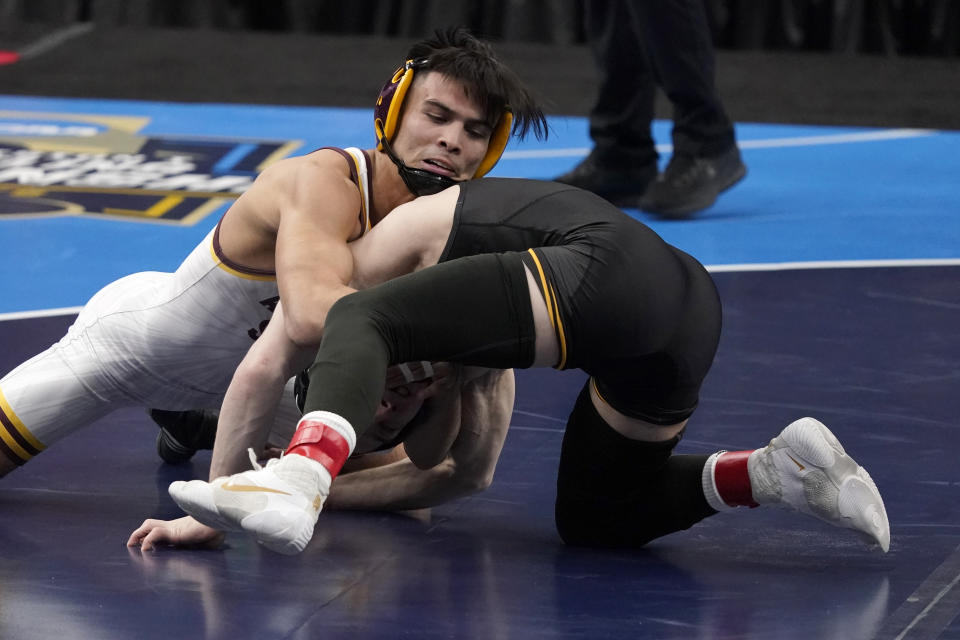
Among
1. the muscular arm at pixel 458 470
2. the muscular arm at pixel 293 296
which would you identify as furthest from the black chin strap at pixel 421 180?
the muscular arm at pixel 458 470

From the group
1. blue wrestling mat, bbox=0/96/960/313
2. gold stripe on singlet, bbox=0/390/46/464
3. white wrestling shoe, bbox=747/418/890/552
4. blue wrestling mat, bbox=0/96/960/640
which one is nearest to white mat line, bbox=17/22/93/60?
blue wrestling mat, bbox=0/96/960/313

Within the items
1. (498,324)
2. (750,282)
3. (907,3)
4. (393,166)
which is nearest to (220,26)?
(907,3)

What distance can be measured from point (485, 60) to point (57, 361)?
3.33 feet

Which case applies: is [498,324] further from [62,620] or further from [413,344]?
[62,620]

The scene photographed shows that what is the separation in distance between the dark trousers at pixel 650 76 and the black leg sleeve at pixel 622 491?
2968mm

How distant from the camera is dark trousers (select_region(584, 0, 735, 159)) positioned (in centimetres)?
548

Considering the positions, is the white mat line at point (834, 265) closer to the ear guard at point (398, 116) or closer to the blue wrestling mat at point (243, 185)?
the blue wrestling mat at point (243, 185)

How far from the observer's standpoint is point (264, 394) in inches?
105

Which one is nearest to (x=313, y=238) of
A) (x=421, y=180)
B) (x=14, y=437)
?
(x=421, y=180)

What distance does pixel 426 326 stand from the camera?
2404 millimetres

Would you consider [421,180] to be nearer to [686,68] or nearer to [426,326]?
[426,326]

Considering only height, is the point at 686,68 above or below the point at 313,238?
below

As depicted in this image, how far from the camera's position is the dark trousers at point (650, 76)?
5484mm

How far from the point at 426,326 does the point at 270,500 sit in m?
0.40
